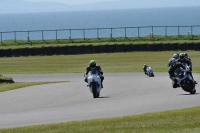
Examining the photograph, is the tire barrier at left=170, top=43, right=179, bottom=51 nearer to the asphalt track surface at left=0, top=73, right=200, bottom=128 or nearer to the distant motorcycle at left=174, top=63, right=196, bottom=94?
the asphalt track surface at left=0, top=73, right=200, bottom=128

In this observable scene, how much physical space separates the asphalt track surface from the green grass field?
1.27m

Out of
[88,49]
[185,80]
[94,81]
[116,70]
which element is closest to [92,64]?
[94,81]

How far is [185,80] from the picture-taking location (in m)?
23.8

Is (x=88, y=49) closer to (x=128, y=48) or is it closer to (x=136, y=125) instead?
(x=128, y=48)

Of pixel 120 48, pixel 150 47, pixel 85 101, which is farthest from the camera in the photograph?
pixel 120 48

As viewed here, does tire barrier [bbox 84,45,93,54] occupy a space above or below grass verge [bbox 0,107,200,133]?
above

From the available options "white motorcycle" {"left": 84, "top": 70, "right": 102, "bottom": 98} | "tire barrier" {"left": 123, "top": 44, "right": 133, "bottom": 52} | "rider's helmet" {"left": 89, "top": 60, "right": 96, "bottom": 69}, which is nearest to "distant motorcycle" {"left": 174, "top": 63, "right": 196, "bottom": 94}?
"white motorcycle" {"left": 84, "top": 70, "right": 102, "bottom": 98}

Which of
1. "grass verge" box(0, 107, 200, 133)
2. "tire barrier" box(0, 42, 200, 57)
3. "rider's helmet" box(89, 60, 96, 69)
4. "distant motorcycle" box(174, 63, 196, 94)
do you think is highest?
"tire barrier" box(0, 42, 200, 57)

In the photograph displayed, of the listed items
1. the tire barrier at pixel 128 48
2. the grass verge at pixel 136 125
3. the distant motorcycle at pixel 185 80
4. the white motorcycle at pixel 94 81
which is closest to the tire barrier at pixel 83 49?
the tire barrier at pixel 128 48

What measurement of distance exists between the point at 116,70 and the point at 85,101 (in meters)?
18.7

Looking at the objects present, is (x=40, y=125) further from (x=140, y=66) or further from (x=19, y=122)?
(x=140, y=66)

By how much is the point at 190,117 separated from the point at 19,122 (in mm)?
4525

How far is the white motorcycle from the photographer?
941 inches

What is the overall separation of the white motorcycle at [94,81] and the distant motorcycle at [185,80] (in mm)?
2862
